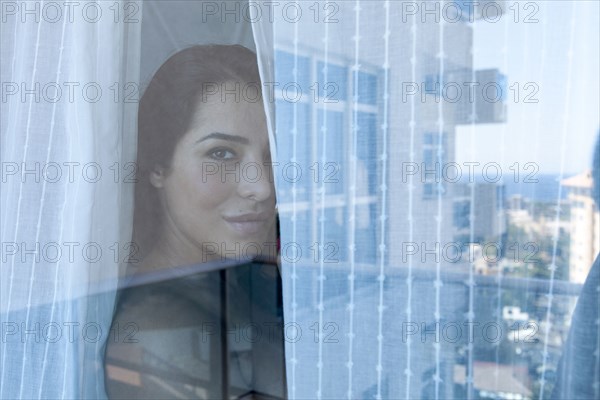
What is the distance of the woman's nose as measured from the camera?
123cm

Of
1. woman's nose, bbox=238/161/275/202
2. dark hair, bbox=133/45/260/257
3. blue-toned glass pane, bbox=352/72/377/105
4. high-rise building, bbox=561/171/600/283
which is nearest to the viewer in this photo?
high-rise building, bbox=561/171/600/283

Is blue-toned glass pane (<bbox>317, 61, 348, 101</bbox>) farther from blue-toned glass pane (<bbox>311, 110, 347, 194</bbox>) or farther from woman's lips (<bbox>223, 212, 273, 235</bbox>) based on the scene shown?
woman's lips (<bbox>223, 212, 273, 235</bbox>)

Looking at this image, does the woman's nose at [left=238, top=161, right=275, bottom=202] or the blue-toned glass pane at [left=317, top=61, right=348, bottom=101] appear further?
the woman's nose at [left=238, top=161, right=275, bottom=202]

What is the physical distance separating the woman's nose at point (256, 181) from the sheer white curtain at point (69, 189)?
11.1 inches

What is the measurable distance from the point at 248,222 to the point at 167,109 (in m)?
0.31

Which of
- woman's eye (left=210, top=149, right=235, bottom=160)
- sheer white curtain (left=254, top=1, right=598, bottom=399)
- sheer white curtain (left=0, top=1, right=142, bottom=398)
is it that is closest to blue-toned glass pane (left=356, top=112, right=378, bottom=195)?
sheer white curtain (left=254, top=1, right=598, bottom=399)

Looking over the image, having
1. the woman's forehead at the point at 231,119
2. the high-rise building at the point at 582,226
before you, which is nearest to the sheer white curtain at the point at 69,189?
the woman's forehead at the point at 231,119

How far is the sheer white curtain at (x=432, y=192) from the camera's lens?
0.93 metres

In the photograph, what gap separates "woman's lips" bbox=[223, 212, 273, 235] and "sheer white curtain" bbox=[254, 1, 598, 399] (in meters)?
0.15

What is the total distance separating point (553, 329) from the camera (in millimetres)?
931

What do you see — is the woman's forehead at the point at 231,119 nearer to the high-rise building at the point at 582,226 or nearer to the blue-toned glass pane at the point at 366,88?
the blue-toned glass pane at the point at 366,88

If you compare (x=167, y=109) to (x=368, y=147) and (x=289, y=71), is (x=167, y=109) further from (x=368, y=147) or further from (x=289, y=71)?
(x=368, y=147)

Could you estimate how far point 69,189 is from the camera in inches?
54.1

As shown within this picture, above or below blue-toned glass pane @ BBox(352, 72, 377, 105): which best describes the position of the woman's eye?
below
